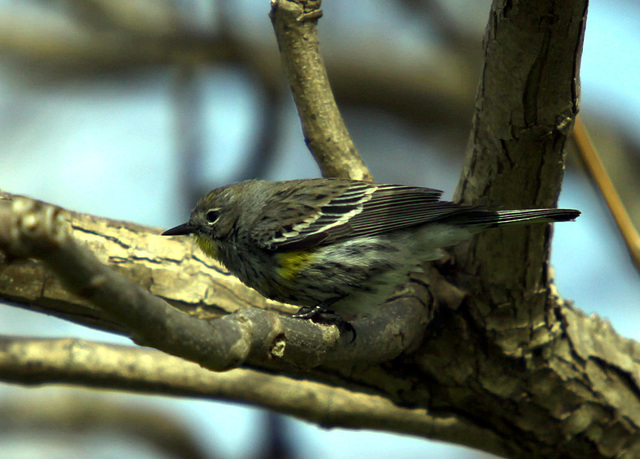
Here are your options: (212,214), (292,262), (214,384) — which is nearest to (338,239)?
(292,262)

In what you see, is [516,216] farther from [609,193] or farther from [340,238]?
[340,238]

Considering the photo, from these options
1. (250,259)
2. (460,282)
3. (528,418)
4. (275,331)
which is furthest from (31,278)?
(528,418)

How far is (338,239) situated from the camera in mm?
5023

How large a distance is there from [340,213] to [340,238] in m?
0.28

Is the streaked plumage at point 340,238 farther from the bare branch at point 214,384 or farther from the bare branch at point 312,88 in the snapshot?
the bare branch at point 214,384

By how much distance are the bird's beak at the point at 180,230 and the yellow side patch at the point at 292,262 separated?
1010 mm

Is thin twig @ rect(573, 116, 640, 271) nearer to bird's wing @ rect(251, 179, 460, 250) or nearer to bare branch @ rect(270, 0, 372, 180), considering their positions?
bird's wing @ rect(251, 179, 460, 250)

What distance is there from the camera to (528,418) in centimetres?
529

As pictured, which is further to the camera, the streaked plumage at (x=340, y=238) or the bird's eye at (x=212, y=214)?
the bird's eye at (x=212, y=214)

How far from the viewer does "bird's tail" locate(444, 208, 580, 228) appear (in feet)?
13.4

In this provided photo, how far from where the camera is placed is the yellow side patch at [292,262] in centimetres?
483

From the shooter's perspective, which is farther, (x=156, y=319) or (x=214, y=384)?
(x=214, y=384)

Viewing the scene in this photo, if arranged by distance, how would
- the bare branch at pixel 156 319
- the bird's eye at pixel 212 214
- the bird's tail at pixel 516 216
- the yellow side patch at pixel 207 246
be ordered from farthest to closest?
the bird's eye at pixel 212 214, the yellow side patch at pixel 207 246, the bird's tail at pixel 516 216, the bare branch at pixel 156 319

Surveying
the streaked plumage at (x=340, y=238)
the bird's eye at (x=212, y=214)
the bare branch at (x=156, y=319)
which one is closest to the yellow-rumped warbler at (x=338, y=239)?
the streaked plumage at (x=340, y=238)
